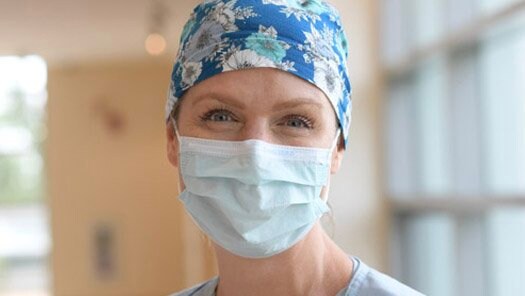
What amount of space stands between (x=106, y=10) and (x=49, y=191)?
3500 millimetres

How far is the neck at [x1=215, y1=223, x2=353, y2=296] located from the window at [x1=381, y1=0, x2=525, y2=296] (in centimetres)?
147

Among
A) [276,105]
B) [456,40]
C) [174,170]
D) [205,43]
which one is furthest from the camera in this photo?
[456,40]

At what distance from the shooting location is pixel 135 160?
9.22 m

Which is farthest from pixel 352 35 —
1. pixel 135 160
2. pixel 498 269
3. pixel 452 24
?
pixel 135 160

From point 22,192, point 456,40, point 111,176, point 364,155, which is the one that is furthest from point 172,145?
point 22,192

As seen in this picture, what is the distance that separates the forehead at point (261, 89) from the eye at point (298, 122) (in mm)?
22

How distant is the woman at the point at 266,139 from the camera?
57.0 inches

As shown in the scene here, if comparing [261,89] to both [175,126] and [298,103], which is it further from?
[175,126]

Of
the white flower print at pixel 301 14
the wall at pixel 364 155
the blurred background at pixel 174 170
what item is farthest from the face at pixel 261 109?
the wall at pixel 364 155

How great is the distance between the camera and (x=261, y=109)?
1.43 meters

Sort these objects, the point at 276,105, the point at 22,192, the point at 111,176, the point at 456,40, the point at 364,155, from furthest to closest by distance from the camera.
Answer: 1. the point at 22,192
2. the point at 111,176
3. the point at 364,155
4. the point at 456,40
5. the point at 276,105

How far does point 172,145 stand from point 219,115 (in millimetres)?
174

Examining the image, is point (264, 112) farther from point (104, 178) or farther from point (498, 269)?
point (104, 178)

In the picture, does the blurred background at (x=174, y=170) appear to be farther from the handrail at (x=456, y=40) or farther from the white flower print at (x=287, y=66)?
the white flower print at (x=287, y=66)
